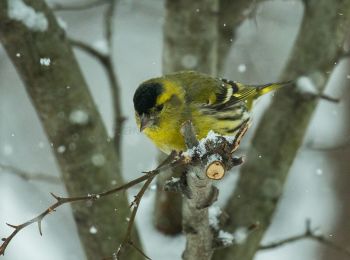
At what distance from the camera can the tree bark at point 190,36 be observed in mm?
3953

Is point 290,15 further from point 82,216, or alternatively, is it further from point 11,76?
point 82,216

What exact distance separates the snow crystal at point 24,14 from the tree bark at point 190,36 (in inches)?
42.5

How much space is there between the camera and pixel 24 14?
3188 mm

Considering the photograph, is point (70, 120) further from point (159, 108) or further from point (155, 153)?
point (155, 153)

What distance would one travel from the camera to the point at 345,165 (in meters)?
6.58

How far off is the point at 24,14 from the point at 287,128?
175cm

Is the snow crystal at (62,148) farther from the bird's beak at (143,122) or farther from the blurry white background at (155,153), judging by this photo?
the blurry white background at (155,153)

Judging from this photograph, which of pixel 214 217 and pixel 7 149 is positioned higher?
pixel 7 149

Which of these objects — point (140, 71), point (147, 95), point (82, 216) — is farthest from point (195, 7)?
point (140, 71)

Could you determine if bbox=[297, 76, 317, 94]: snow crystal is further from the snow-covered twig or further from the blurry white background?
the snow-covered twig

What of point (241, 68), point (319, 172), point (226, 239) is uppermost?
point (241, 68)

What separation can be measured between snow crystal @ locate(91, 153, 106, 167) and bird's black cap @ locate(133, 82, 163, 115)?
43cm

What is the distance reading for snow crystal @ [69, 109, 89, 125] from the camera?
342 cm

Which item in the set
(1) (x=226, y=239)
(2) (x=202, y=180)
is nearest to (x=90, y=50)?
(1) (x=226, y=239)
